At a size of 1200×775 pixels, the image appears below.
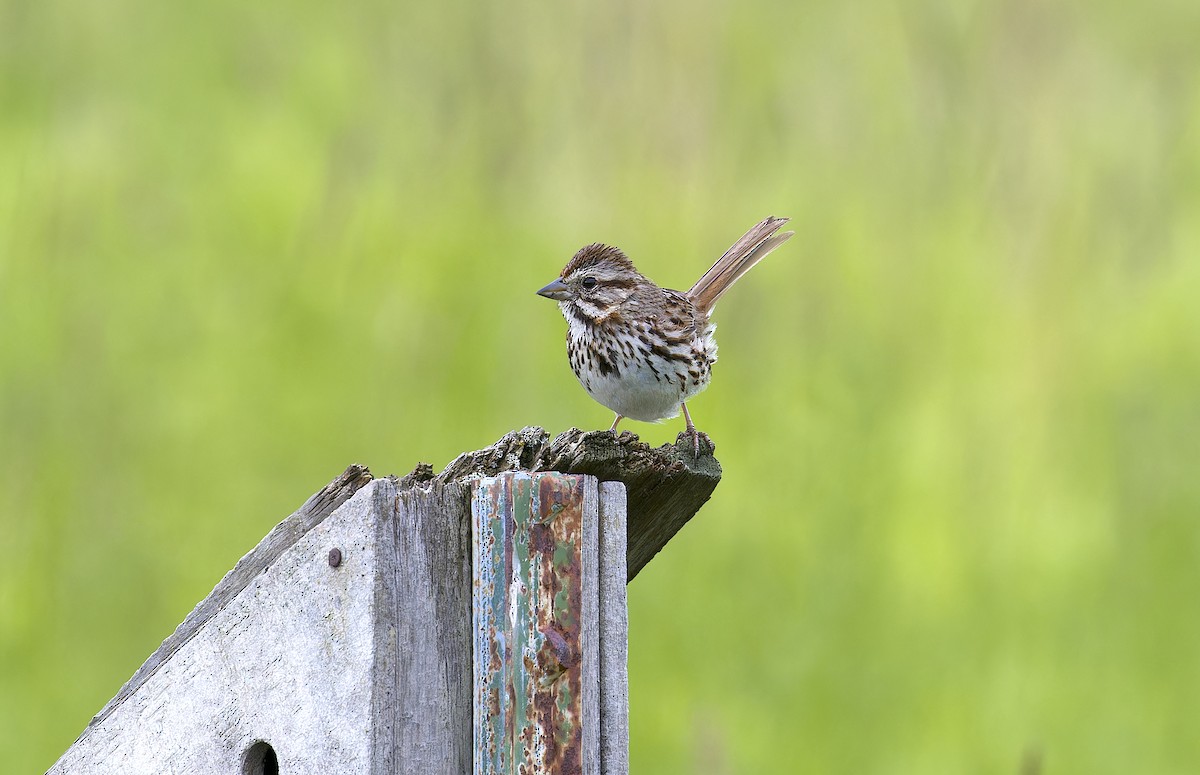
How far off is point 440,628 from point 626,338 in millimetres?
1793

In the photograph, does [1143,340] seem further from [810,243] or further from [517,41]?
[517,41]

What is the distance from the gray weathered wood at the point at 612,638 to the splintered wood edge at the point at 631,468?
0.10 meters

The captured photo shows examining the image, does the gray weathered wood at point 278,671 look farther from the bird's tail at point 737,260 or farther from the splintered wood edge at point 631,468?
the bird's tail at point 737,260

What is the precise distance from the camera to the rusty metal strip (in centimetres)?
208

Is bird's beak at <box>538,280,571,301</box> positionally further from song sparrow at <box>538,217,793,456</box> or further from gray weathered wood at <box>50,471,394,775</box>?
gray weathered wood at <box>50,471,394,775</box>

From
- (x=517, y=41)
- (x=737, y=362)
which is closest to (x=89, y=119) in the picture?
(x=517, y=41)

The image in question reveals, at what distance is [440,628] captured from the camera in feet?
7.07

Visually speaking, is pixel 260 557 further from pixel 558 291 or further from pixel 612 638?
pixel 558 291

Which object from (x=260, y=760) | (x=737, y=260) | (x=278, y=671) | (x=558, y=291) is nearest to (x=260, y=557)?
(x=278, y=671)

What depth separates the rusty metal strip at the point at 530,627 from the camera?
6.83ft

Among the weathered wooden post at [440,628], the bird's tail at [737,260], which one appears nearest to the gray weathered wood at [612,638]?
the weathered wooden post at [440,628]

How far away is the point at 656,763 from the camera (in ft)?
15.7

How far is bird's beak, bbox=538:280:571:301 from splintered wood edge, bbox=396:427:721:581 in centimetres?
113

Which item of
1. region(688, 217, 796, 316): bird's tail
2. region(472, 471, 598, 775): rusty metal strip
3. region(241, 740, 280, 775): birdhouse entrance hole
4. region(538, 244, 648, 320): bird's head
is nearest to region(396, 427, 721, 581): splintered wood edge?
region(472, 471, 598, 775): rusty metal strip
